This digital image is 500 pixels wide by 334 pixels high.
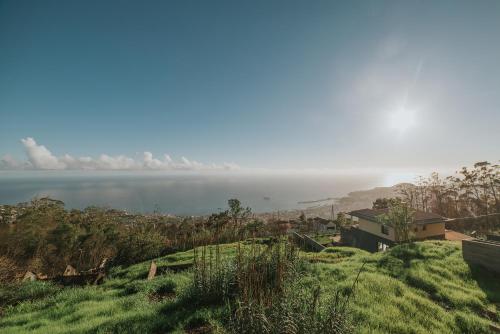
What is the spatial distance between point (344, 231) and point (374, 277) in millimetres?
20797

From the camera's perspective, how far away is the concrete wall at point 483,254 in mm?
8023

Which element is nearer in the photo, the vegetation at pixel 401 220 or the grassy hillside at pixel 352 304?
the grassy hillside at pixel 352 304

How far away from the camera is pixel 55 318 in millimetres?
5840

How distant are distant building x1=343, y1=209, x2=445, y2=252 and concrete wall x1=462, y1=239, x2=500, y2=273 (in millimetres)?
9516

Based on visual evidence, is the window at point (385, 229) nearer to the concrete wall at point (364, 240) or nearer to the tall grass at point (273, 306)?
the concrete wall at point (364, 240)

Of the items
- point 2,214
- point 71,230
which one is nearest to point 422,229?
point 71,230

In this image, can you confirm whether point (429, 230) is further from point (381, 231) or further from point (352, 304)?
point (352, 304)

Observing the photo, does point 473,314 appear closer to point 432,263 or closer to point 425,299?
point 425,299

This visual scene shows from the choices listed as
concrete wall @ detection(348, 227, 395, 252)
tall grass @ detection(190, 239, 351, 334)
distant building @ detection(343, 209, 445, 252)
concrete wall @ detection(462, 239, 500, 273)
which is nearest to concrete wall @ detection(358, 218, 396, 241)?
distant building @ detection(343, 209, 445, 252)

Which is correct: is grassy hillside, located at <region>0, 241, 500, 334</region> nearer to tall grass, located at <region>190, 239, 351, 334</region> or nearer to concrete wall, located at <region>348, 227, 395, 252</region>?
tall grass, located at <region>190, 239, 351, 334</region>

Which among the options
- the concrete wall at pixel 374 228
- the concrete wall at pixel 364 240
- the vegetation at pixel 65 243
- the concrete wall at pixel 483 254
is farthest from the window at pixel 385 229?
the vegetation at pixel 65 243

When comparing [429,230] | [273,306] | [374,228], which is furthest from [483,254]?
[374,228]

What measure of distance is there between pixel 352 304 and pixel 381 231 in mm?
21022

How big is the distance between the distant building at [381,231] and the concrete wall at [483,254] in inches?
375
